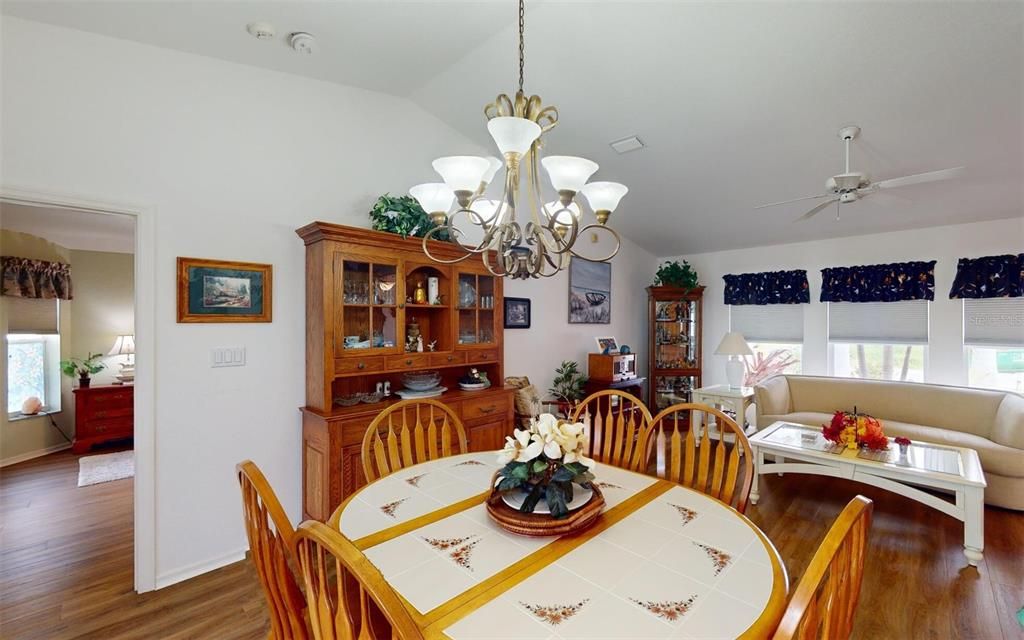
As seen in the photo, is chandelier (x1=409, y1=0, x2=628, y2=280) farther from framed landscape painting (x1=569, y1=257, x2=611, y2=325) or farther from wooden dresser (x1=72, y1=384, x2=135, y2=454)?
wooden dresser (x1=72, y1=384, x2=135, y2=454)

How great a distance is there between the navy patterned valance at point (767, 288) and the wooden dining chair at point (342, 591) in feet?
17.5

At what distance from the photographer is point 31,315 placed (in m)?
4.42

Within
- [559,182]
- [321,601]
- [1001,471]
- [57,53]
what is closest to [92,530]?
[57,53]

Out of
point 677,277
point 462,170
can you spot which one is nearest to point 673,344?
point 677,277

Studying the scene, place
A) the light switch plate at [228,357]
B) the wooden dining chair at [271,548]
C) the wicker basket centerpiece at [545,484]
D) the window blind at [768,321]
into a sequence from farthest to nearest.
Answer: the window blind at [768,321] → the light switch plate at [228,357] → the wicker basket centerpiece at [545,484] → the wooden dining chair at [271,548]

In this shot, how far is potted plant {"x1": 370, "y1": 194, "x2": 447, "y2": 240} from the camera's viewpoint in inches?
112

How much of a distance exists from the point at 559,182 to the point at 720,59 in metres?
1.69

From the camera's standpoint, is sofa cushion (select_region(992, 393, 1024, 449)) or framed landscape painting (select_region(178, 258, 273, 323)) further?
sofa cushion (select_region(992, 393, 1024, 449))

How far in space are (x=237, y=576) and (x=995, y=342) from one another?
239 inches

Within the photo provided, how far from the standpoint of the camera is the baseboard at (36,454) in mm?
4074

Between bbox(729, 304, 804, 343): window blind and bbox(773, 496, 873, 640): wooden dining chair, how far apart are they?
473 centimetres

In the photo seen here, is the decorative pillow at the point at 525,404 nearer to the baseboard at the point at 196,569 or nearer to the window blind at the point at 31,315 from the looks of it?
the baseboard at the point at 196,569

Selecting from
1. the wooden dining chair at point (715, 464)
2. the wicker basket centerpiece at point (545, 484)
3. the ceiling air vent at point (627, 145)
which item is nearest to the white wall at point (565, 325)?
the ceiling air vent at point (627, 145)

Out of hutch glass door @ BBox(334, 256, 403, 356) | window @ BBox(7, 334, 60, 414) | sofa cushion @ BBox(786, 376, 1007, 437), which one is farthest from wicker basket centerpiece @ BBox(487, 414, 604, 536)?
window @ BBox(7, 334, 60, 414)
